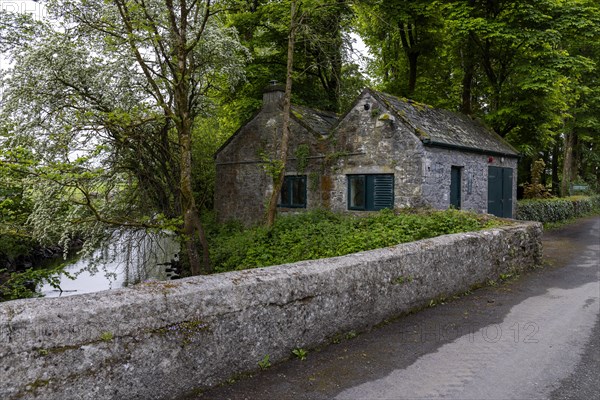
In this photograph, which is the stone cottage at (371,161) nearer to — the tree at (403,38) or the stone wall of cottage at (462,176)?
the stone wall of cottage at (462,176)

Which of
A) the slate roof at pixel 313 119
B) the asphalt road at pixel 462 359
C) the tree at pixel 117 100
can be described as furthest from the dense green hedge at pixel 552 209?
the tree at pixel 117 100

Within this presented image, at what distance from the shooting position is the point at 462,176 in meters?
15.7

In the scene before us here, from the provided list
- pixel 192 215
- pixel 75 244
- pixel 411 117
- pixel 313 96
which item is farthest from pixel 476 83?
pixel 75 244

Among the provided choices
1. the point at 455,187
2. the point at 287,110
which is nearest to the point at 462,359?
the point at 287,110

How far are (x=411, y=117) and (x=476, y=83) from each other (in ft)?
48.8

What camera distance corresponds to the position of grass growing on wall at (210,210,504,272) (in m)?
11.3

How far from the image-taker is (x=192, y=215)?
11711 mm

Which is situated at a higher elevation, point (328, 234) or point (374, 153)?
point (374, 153)

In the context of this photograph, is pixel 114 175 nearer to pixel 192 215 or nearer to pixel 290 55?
pixel 192 215

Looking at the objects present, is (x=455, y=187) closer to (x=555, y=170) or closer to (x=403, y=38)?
(x=403, y=38)

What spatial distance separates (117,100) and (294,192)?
710cm

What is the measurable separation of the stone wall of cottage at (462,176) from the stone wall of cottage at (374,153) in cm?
40

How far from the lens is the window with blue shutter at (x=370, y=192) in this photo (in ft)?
48.9

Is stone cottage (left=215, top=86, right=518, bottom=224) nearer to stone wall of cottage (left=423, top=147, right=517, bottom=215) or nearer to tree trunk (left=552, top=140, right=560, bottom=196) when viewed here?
stone wall of cottage (left=423, top=147, right=517, bottom=215)
